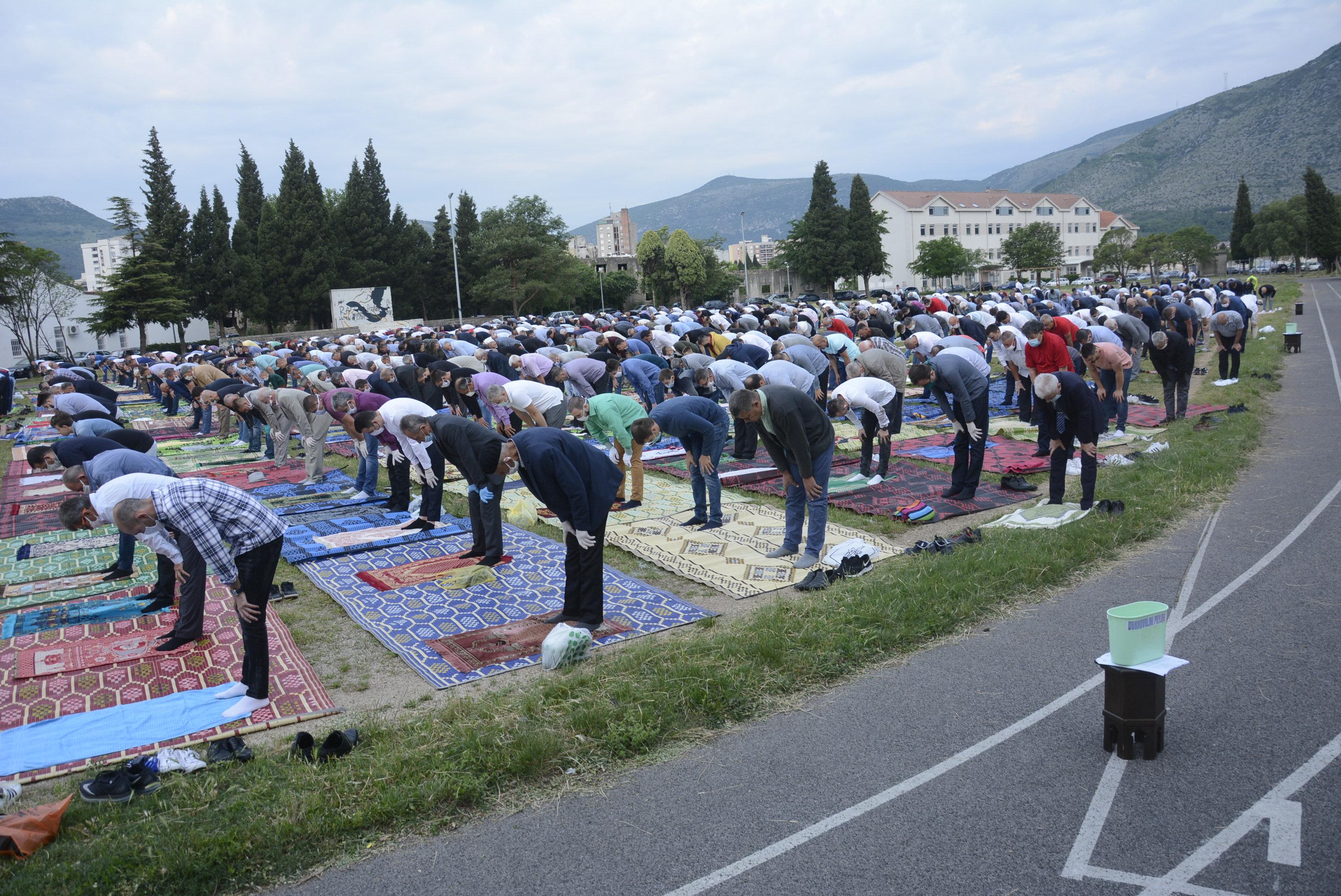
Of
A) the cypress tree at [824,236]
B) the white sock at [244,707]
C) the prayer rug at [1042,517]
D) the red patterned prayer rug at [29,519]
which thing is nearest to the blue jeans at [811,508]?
the prayer rug at [1042,517]

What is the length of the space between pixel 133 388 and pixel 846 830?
34657mm

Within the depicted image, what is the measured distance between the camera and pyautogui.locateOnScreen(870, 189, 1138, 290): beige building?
89.9 m

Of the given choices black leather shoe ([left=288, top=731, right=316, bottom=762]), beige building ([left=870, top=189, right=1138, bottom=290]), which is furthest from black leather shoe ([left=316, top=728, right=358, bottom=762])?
beige building ([left=870, top=189, right=1138, bottom=290])

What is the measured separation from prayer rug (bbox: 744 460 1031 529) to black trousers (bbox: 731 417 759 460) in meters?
1.30

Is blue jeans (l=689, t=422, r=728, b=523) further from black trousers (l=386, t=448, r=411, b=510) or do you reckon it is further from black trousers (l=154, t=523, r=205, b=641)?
black trousers (l=154, t=523, r=205, b=641)

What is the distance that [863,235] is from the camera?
69938mm

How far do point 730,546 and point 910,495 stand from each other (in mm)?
2726

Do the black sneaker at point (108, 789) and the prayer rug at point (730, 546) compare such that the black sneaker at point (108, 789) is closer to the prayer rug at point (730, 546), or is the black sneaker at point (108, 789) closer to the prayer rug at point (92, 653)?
the prayer rug at point (92, 653)

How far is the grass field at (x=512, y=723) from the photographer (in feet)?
13.3

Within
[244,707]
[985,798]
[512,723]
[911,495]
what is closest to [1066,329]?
[911,495]

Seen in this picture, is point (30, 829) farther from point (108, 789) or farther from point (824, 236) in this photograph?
point (824, 236)

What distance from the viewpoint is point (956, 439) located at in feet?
32.9

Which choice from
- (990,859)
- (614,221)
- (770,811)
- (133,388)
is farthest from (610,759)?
(614,221)

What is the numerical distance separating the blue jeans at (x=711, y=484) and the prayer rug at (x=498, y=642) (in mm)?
2761
